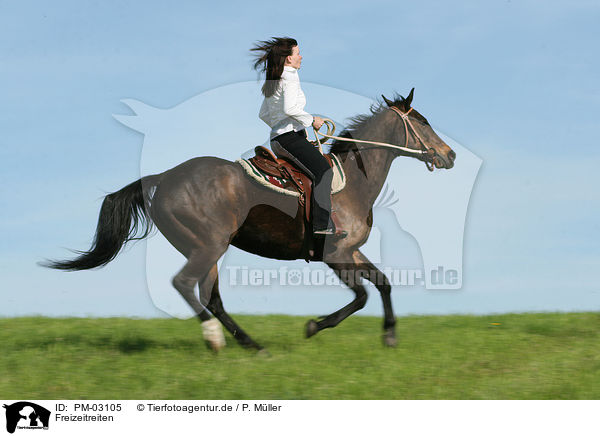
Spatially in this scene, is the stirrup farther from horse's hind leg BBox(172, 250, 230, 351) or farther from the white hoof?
the white hoof

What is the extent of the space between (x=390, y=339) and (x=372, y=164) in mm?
2179

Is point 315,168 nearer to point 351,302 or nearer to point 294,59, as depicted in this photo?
point 294,59

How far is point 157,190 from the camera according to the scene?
7039mm

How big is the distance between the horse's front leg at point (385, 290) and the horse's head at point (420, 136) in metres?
1.53

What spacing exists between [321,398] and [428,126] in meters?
4.00

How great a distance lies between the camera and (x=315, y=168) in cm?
698

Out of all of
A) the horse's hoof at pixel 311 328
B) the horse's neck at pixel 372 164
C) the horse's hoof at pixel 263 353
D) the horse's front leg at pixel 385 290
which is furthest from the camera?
the horse's neck at pixel 372 164

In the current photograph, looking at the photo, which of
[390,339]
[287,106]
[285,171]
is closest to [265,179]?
[285,171]

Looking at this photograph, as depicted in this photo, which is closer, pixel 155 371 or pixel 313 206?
pixel 155 371

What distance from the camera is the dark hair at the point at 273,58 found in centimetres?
677

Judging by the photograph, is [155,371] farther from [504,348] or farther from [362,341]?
[504,348]
